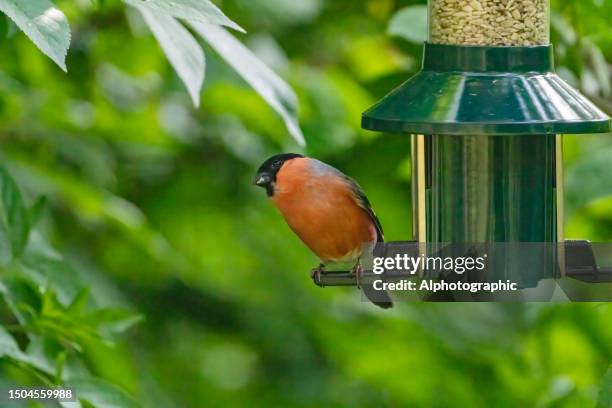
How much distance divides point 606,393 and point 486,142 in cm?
77

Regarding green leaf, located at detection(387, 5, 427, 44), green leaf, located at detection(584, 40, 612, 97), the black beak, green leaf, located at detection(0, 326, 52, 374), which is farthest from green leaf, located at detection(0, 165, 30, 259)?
green leaf, located at detection(584, 40, 612, 97)

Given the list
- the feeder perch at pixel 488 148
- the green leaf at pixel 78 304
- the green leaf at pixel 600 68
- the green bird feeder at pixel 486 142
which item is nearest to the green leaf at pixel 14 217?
the green leaf at pixel 78 304

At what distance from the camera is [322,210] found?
3.20 m

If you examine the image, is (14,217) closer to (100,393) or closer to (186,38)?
(100,393)

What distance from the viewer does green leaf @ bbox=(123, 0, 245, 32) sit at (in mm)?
2287

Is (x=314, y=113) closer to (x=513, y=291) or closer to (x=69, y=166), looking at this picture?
(x=69, y=166)

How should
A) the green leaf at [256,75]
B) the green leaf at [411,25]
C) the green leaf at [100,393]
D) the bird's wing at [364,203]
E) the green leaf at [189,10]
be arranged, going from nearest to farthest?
the green leaf at [189,10], the green leaf at [256,75], the green leaf at [100,393], the bird's wing at [364,203], the green leaf at [411,25]

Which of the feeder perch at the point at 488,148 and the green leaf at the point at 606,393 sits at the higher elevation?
the feeder perch at the point at 488,148

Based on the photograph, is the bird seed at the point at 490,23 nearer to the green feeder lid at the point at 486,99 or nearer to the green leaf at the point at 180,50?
the green feeder lid at the point at 486,99

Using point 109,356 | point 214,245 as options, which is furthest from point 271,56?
point 109,356

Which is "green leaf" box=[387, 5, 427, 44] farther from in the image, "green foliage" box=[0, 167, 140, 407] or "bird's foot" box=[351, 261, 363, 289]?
"green foliage" box=[0, 167, 140, 407]

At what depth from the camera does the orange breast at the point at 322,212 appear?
3.16 m

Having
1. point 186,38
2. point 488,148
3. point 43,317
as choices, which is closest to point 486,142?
point 488,148

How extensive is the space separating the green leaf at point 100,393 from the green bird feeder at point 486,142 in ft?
2.90
